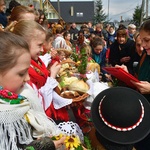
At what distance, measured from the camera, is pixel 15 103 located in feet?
4.36

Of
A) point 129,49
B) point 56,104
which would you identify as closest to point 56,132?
point 56,104

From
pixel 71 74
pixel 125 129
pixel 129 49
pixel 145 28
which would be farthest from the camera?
pixel 129 49

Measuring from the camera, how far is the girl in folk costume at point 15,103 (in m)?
1.30

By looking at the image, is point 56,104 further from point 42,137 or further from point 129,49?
point 129,49

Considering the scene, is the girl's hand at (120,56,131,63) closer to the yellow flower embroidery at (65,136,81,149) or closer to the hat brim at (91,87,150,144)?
the yellow flower embroidery at (65,136,81,149)

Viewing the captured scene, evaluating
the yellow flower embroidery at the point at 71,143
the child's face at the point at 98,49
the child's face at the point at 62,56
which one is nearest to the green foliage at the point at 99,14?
the child's face at the point at 98,49

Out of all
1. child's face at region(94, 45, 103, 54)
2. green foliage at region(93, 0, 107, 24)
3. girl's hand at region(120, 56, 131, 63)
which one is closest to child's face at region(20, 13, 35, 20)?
girl's hand at region(120, 56, 131, 63)

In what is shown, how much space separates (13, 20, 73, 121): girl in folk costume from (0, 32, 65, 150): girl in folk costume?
599 mm

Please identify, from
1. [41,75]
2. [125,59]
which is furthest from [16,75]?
[125,59]

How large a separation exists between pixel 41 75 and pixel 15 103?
3.20ft

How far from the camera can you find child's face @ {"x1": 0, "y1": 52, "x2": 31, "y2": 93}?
1345mm

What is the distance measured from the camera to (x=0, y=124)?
1289 millimetres

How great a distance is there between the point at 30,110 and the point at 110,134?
54 centimetres

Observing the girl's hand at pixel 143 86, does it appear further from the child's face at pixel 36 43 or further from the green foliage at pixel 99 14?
the green foliage at pixel 99 14
